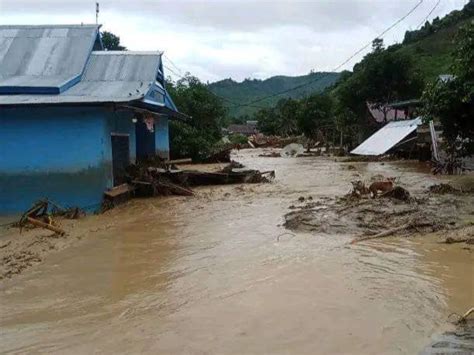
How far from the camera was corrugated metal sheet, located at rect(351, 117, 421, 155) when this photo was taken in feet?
88.4

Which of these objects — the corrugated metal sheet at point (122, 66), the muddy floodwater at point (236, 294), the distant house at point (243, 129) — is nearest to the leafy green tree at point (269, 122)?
the distant house at point (243, 129)

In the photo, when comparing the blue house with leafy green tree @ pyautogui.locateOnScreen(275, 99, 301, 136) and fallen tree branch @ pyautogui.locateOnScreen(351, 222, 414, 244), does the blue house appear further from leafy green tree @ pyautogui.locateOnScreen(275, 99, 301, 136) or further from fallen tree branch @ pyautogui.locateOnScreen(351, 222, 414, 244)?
leafy green tree @ pyautogui.locateOnScreen(275, 99, 301, 136)

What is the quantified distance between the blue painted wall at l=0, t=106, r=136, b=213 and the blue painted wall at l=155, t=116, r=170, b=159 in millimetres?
7783

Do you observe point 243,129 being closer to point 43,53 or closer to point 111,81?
point 43,53

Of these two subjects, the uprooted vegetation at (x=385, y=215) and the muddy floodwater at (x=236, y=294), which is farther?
the uprooted vegetation at (x=385, y=215)

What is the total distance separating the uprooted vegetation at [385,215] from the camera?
963 cm

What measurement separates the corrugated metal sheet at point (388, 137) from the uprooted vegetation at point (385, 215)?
13798 millimetres

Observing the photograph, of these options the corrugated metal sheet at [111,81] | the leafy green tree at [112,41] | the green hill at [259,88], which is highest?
the green hill at [259,88]

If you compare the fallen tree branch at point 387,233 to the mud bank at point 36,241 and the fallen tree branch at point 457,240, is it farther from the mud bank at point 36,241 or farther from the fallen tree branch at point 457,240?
the mud bank at point 36,241

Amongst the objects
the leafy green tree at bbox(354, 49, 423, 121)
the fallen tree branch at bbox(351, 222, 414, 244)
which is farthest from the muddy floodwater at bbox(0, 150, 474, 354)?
the leafy green tree at bbox(354, 49, 423, 121)

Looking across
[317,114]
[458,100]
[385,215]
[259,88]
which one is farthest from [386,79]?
[259,88]

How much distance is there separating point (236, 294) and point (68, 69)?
10.5 meters

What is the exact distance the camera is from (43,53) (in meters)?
15.3

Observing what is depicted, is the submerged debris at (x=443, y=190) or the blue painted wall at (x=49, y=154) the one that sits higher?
the blue painted wall at (x=49, y=154)
